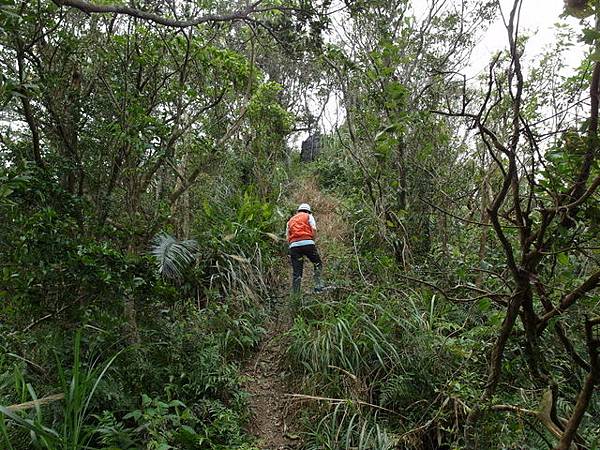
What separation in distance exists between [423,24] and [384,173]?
304 centimetres

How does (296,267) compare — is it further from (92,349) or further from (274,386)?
(92,349)

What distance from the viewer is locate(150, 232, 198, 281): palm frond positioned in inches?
205

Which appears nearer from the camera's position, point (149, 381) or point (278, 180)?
point (149, 381)

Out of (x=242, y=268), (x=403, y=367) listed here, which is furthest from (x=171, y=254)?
(x=403, y=367)

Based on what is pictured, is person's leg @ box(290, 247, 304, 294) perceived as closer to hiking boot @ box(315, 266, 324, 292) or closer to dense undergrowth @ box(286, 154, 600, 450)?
hiking boot @ box(315, 266, 324, 292)

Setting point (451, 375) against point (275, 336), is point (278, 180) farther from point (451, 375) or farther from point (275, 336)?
point (451, 375)

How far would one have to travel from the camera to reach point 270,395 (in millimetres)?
4855

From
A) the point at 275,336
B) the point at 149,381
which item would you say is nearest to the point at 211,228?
the point at 275,336

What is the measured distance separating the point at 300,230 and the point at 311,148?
930 cm

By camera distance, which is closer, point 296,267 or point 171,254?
point 171,254

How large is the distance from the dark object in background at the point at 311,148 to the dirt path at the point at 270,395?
400 inches

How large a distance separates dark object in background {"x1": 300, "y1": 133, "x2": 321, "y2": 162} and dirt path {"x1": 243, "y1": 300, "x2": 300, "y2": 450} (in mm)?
10166

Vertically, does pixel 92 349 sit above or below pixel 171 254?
below

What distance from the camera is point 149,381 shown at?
13.4ft
